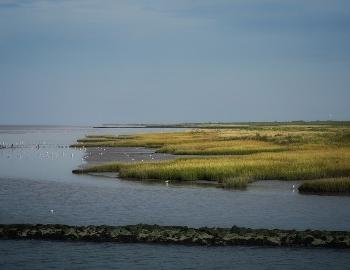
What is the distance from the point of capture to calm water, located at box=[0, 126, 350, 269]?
19969 mm

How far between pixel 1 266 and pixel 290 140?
217 feet

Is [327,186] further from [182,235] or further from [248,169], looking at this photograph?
[182,235]

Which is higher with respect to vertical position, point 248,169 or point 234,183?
point 248,169

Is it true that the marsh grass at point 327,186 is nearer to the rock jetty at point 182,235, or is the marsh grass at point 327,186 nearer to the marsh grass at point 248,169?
the marsh grass at point 248,169

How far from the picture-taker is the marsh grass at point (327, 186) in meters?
35.7

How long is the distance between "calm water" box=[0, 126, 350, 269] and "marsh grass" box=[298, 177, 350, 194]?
3.58 feet

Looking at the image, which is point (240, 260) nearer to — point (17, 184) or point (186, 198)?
point (186, 198)

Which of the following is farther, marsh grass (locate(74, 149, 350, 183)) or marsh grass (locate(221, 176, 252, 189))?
marsh grass (locate(74, 149, 350, 183))

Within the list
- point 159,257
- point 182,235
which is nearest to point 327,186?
point 182,235

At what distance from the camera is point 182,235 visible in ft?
73.5

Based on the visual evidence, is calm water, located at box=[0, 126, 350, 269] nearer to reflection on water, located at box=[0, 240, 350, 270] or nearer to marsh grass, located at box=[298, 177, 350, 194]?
reflection on water, located at box=[0, 240, 350, 270]

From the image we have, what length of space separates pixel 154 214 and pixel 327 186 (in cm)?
1216

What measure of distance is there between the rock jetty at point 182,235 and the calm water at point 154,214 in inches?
23.2

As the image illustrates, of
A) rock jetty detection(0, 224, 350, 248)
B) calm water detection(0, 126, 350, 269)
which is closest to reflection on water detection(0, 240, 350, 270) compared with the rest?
calm water detection(0, 126, 350, 269)
